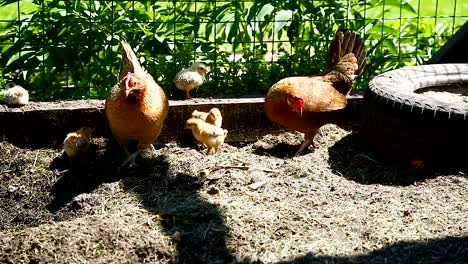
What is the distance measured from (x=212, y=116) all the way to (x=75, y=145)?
123 centimetres

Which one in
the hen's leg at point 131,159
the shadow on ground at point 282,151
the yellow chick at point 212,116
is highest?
the yellow chick at point 212,116

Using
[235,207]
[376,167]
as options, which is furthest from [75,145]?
[376,167]

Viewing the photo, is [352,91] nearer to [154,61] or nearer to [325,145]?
[325,145]

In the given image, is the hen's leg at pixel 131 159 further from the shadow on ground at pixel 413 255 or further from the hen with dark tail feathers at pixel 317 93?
the shadow on ground at pixel 413 255

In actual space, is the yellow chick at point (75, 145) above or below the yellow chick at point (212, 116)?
below

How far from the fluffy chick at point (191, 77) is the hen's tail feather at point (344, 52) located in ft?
3.90

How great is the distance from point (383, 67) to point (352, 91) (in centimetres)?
63

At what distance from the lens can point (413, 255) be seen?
212 inches

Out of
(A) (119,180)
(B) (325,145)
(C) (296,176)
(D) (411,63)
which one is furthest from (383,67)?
(A) (119,180)

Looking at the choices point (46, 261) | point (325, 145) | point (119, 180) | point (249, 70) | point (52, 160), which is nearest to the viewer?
point (46, 261)

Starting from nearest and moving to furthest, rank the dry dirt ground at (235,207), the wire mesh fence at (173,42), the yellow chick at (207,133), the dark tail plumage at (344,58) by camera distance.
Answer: the dry dirt ground at (235,207)
the yellow chick at (207,133)
the dark tail plumage at (344,58)
the wire mesh fence at (173,42)

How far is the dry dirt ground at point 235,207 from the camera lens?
551cm

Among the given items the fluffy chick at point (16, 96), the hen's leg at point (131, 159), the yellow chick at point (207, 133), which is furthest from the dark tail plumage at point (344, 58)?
the fluffy chick at point (16, 96)

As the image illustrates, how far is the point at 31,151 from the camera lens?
288 inches
